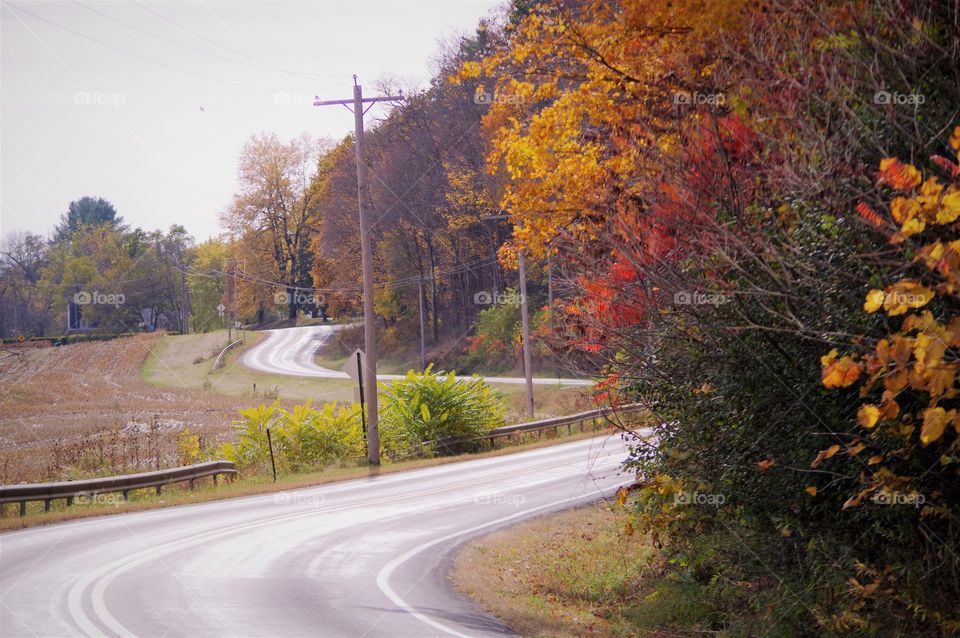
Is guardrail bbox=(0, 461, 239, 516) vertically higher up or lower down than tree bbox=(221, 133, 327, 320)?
lower down

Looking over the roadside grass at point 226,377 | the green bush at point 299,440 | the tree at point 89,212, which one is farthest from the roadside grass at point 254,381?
the tree at point 89,212

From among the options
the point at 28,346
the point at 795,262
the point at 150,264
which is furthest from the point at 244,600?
the point at 150,264

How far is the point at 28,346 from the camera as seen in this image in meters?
38.1

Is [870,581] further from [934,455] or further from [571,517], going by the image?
[571,517]

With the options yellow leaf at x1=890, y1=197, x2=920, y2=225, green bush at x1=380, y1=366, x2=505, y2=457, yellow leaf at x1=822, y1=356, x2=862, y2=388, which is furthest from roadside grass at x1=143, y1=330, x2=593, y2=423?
yellow leaf at x1=890, y1=197, x2=920, y2=225

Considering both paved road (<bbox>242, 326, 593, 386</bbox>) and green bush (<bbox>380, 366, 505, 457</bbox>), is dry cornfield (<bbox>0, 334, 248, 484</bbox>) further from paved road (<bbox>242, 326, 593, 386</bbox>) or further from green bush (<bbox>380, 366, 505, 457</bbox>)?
paved road (<bbox>242, 326, 593, 386</bbox>)

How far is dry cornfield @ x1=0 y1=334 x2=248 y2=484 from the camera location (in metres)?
22.5

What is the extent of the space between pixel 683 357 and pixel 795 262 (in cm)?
213

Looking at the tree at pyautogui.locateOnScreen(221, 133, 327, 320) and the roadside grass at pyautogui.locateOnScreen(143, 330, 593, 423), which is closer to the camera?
the roadside grass at pyautogui.locateOnScreen(143, 330, 593, 423)

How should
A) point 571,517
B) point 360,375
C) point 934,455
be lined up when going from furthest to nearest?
point 360,375 < point 571,517 < point 934,455

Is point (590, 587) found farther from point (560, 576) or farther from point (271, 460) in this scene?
point (271, 460)

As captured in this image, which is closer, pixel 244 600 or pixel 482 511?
pixel 244 600

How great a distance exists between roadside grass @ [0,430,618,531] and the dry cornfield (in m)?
1.77

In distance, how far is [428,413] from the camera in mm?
25938
